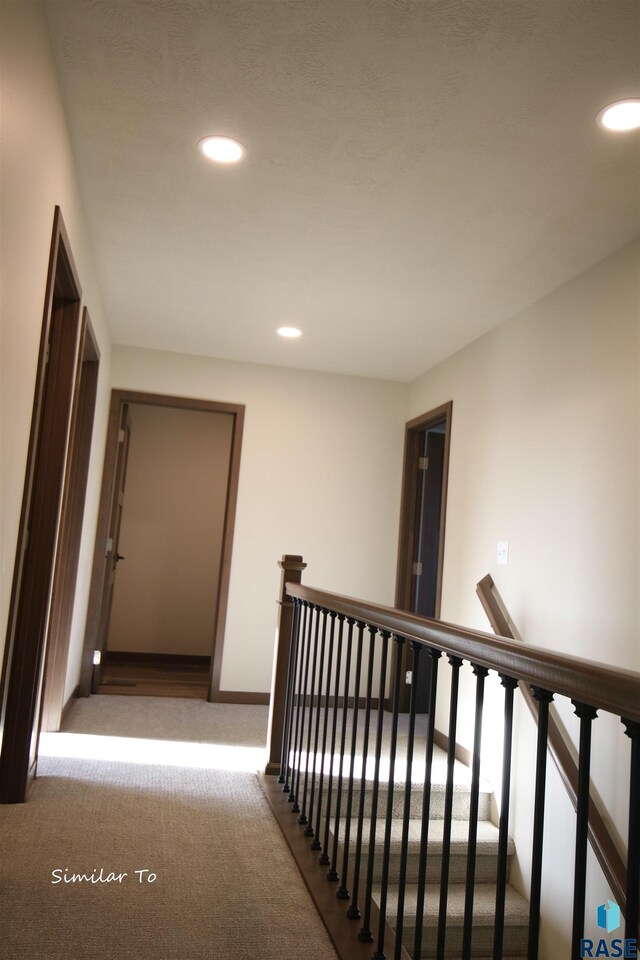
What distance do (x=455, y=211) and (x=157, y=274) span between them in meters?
1.61

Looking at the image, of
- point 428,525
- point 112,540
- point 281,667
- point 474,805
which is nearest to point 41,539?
point 281,667

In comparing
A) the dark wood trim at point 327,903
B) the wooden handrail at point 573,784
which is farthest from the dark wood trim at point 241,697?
the dark wood trim at point 327,903

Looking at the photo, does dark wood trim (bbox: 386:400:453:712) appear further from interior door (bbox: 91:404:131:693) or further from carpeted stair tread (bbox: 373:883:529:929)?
interior door (bbox: 91:404:131:693)

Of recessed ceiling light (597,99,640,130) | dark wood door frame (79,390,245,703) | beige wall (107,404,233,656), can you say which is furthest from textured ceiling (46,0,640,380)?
beige wall (107,404,233,656)

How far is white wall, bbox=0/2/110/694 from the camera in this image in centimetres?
163

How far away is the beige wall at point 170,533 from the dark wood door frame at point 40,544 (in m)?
3.68

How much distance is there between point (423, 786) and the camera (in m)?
2.59

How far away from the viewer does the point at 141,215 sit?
9.87 feet

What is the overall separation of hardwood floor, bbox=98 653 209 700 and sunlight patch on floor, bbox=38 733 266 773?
129 cm

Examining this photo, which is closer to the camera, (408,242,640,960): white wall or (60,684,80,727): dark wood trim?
(408,242,640,960): white wall

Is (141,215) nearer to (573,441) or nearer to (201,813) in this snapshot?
(573,441)

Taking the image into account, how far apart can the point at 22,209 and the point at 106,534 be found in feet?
10.8

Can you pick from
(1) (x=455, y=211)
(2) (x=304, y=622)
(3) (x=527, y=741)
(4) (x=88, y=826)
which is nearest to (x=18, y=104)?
(1) (x=455, y=211)

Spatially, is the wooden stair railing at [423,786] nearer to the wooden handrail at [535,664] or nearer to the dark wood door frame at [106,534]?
the wooden handrail at [535,664]
